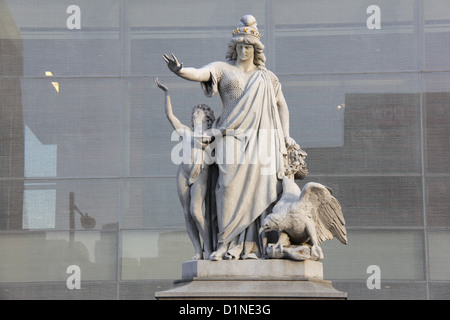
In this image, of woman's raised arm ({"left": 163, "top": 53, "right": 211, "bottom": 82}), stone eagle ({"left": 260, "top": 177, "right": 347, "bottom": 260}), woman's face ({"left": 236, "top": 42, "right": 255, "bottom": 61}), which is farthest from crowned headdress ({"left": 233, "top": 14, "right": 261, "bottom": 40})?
stone eagle ({"left": 260, "top": 177, "right": 347, "bottom": 260})

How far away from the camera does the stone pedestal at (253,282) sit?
8.54 meters

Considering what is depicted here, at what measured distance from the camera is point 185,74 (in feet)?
30.4

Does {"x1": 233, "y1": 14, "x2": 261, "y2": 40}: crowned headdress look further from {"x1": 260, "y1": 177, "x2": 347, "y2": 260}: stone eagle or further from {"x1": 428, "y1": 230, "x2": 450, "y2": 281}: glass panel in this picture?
{"x1": 428, "y1": 230, "x2": 450, "y2": 281}: glass panel

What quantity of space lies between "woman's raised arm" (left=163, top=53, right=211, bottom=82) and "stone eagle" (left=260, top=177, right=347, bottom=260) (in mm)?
1391

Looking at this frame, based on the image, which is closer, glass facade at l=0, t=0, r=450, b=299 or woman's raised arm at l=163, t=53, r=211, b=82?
woman's raised arm at l=163, t=53, r=211, b=82

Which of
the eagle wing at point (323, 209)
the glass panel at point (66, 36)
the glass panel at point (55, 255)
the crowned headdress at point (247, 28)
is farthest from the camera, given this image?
the glass panel at point (66, 36)

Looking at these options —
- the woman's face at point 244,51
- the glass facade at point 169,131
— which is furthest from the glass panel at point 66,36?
the woman's face at point 244,51

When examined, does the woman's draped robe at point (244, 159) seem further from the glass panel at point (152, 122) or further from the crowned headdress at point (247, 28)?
the glass panel at point (152, 122)

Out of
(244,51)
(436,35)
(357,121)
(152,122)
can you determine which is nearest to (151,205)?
(152,122)

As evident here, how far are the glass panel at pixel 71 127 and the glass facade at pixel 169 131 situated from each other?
22 millimetres

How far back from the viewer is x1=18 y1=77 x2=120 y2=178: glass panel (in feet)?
45.8

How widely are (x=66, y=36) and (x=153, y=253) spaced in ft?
12.1

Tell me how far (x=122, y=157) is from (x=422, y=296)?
493 cm

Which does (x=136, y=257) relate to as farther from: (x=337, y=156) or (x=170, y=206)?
(x=337, y=156)
